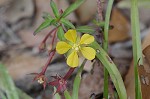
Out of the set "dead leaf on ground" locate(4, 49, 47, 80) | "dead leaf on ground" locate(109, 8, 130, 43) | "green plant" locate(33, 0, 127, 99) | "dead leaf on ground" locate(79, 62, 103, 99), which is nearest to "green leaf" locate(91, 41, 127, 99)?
"green plant" locate(33, 0, 127, 99)

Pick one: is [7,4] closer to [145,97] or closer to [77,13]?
[77,13]

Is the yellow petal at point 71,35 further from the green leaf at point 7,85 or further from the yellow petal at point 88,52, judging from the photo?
the green leaf at point 7,85

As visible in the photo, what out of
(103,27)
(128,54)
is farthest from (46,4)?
(103,27)

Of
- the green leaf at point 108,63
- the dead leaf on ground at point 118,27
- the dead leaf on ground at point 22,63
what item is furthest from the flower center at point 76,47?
the dead leaf on ground at point 118,27

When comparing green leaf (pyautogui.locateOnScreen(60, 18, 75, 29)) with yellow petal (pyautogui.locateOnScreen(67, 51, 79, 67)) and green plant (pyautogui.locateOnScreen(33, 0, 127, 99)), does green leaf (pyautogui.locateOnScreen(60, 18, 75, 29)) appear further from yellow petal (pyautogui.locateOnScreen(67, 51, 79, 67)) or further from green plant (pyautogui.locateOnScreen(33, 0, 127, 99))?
yellow petal (pyautogui.locateOnScreen(67, 51, 79, 67))

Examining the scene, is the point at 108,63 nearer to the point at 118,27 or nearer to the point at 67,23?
the point at 67,23

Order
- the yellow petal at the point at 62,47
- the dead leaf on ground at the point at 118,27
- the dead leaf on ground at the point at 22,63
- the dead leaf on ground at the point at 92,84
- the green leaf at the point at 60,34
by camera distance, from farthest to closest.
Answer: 1. the dead leaf on ground at the point at 118,27
2. the dead leaf on ground at the point at 22,63
3. the dead leaf on ground at the point at 92,84
4. the green leaf at the point at 60,34
5. the yellow petal at the point at 62,47
